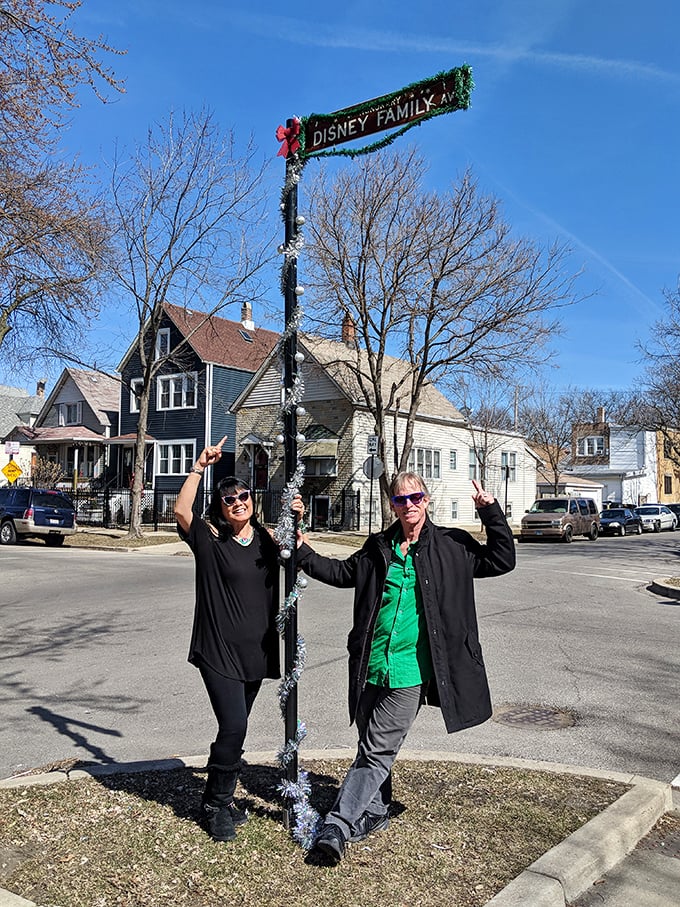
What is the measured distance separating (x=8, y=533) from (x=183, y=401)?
1526 cm

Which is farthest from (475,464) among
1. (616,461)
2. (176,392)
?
(616,461)

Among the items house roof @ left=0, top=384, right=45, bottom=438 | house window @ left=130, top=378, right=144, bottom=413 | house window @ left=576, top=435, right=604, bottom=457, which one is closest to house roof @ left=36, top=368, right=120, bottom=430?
house window @ left=130, top=378, right=144, bottom=413

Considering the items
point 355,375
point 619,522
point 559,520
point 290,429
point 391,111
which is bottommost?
point 619,522

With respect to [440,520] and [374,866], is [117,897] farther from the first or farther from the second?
[440,520]

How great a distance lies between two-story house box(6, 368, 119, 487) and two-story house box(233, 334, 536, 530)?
382 inches

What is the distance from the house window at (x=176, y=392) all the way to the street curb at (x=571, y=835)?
3532 centimetres

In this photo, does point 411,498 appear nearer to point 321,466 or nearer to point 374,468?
point 374,468

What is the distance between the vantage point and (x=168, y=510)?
37.6 m

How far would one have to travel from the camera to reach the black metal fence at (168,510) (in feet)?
111

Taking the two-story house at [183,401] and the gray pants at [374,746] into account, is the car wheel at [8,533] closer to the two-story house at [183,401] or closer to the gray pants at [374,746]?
the two-story house at [183,401]

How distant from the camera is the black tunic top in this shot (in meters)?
4.14

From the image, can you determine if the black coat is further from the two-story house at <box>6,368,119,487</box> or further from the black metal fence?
the two-story house at <box>6,368,119,487</box>

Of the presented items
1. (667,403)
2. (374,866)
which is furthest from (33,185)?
(667,403)

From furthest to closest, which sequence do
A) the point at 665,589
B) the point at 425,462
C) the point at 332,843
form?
1. the point at 425,462
2. the point at 665,589
3. the point at 332,843
